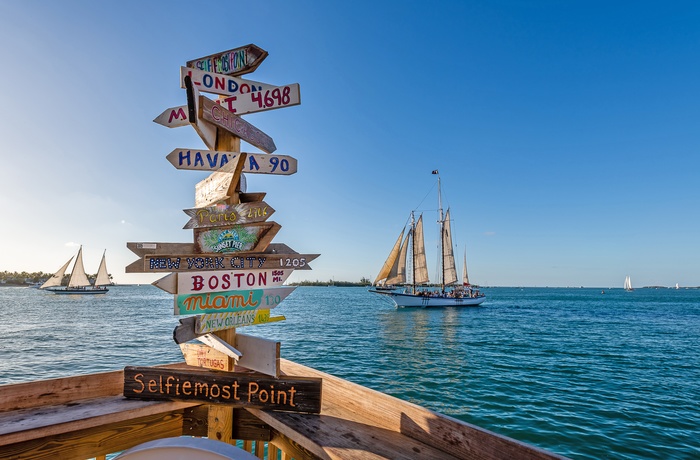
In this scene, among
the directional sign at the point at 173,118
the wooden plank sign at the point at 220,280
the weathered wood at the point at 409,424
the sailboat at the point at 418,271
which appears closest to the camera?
the weathered wood at the point at 409,424

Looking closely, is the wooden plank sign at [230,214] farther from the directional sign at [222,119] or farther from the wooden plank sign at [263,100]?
the wooden plank sign at [263,100]

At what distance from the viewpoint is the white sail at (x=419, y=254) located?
197 ft

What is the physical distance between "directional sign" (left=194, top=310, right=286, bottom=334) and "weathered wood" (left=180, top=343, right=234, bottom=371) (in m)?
0.35

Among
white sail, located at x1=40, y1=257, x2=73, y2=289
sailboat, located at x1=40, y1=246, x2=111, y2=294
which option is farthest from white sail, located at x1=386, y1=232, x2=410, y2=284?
white sail, located at x1=40, y1=257, x2=73, y2=289

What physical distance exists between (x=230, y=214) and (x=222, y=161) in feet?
1.59

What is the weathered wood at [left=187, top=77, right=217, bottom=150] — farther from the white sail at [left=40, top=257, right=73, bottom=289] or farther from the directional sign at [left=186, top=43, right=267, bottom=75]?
the white sail at [left=40, top=257, right=73, bottom=289]

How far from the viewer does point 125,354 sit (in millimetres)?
18438

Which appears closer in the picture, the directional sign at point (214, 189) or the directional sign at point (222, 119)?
the directional sign at point (222, 119)

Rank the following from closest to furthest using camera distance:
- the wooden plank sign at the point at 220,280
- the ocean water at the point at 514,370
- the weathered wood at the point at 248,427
Answer: the wooden plank sign at the point at 220,280
the weathered wood at the point at 248,427
the ocean water at the point at 514,370

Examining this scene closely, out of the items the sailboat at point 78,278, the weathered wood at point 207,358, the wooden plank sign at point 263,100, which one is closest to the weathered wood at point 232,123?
the wooden plank sign at point 263,100

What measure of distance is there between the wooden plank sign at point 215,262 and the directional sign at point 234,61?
67.5 inches

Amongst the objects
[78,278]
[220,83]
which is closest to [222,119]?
[220,83]

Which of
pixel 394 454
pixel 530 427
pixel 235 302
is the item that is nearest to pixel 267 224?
pixel 235 302

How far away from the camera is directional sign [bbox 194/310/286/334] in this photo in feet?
8.27
